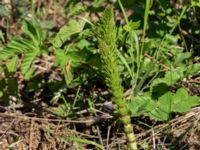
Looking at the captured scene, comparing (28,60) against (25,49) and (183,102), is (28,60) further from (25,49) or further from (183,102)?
(183,102)

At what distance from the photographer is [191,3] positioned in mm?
2131

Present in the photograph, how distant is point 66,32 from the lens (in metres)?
2.03

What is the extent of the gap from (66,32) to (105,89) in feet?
1.46

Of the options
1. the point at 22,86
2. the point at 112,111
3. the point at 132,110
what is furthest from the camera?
the point at 22,86

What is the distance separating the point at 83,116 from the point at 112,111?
15 centimetres

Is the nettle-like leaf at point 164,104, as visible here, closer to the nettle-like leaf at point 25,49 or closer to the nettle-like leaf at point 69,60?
the nettle-like leaf at point 69,60

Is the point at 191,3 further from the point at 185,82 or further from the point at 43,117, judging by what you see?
the point at 43,117

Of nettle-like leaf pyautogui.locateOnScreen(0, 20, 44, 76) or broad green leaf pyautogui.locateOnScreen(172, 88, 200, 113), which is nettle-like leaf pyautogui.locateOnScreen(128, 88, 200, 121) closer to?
broad green leaf pyautogui.locateOnScreen(172, 88, 200, 113)

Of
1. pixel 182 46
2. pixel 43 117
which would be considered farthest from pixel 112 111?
pixel 182 46

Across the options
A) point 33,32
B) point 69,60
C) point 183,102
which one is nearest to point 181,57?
point 183,102

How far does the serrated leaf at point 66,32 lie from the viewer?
6.57ft

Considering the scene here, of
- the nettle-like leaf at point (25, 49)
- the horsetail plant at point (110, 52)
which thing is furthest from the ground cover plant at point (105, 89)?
the horsetail plant at point (110, 52)

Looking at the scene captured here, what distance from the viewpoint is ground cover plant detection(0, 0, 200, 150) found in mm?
1968

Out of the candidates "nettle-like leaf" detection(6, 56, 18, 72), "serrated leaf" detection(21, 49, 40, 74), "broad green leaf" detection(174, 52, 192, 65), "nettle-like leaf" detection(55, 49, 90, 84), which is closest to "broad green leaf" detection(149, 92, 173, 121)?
"broad green leaf" detection(174, 52, 192, 65)
